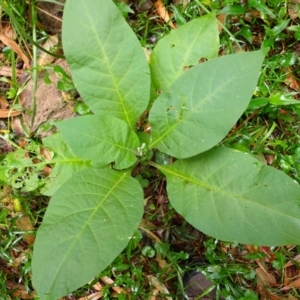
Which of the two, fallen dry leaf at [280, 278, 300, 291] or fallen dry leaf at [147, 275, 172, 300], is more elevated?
fallen dry leaf at [147, 275, 172, 300]

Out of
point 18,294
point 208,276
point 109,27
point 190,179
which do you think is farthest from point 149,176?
point 18,294

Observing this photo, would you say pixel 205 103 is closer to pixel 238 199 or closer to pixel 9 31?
pixel 238 199

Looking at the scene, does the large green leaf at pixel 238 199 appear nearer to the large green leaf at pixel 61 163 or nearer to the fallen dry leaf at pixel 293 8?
the large green leaf at pixel 61 163

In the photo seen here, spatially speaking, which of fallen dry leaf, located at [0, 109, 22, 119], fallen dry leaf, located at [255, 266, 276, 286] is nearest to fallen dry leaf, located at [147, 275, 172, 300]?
fallen dry leaf, located at [255, 266, 276, 286]

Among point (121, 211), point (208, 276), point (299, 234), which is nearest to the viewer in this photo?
point (299, 234)

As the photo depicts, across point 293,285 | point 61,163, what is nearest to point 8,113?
point 61,163

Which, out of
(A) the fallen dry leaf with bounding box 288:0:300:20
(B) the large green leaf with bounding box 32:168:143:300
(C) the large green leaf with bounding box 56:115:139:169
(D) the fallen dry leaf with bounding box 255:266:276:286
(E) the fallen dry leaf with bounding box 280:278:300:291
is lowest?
(E) the fallen dry leaf with bounding box 280:278:300:291

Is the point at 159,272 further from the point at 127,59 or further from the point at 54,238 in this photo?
the point at 127,59

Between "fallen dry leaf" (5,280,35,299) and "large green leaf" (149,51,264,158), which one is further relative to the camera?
"fallen dry leaf" (5,280,35,299)

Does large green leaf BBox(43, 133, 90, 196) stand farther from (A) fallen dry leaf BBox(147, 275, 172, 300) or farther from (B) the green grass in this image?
(A) fallen dry leaf BBox(147, 275, 172, 300)
